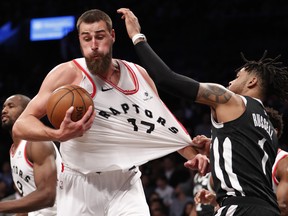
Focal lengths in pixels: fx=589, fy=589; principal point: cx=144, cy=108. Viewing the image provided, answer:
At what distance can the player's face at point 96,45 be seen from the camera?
4398 mm

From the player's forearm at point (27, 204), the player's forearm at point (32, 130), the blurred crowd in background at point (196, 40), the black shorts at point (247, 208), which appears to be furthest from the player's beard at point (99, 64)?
the blurred crowd in background at point (196, 40)

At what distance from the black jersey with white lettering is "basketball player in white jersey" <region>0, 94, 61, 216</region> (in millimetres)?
1799

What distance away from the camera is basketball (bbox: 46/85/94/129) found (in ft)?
12.9

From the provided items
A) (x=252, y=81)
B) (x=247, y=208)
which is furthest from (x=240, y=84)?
(x=247, y=208)

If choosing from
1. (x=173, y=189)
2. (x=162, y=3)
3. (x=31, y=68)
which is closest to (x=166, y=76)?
(x=173, y=189)

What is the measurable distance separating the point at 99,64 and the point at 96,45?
147 mm

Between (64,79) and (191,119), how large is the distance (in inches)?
304

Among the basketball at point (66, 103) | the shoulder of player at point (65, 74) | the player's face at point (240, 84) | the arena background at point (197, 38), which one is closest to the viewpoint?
the basketball at point (66, 103)

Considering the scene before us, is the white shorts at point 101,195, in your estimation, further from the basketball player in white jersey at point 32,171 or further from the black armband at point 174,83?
the black armband at point 174,83

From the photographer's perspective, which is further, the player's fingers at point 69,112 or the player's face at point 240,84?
the player's face at point 240,84

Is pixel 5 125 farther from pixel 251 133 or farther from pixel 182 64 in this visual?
pixel 182 64

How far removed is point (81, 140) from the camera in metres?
4.47

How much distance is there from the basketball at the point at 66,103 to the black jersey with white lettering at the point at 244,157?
2.95ft

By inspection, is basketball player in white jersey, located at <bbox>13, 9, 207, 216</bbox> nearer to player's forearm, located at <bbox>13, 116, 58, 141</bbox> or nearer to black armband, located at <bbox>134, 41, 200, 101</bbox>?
player's forearm, located at <bbox>13, 116, 58, 141</bbox>
